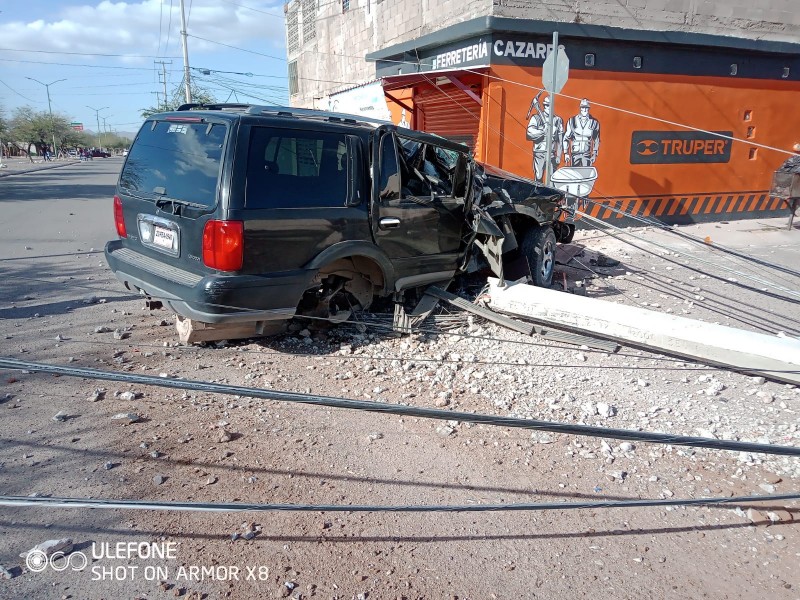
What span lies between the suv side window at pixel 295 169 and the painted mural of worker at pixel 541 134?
728cm

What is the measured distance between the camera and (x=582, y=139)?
11984 mm

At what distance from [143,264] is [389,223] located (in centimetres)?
212

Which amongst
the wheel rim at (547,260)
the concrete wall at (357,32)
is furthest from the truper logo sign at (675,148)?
the wheel rim at (547,260)

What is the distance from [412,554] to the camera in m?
3.02

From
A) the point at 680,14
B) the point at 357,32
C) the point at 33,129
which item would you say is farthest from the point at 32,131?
the point at 680,14

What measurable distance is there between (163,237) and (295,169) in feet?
3.95

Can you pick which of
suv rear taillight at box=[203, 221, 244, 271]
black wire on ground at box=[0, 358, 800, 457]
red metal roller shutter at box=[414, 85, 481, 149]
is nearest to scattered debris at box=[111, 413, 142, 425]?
suv rear taillight at box=[203, 221, 244, 271]

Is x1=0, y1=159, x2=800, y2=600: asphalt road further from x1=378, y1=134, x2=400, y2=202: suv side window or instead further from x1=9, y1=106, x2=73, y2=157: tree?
x1=9, y1=106, x2=73, y2=157: tree

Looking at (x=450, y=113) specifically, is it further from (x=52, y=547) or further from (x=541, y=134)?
(x=52, y=547)

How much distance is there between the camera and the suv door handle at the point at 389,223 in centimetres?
545

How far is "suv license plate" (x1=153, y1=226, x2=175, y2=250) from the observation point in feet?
16.0

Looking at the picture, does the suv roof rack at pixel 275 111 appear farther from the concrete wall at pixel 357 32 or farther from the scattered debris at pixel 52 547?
the concrete wall at pixel 357 32

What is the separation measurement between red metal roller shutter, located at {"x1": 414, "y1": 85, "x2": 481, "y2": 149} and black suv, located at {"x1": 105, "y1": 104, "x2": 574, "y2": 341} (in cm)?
617

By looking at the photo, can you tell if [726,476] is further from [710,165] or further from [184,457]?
[710,165]
